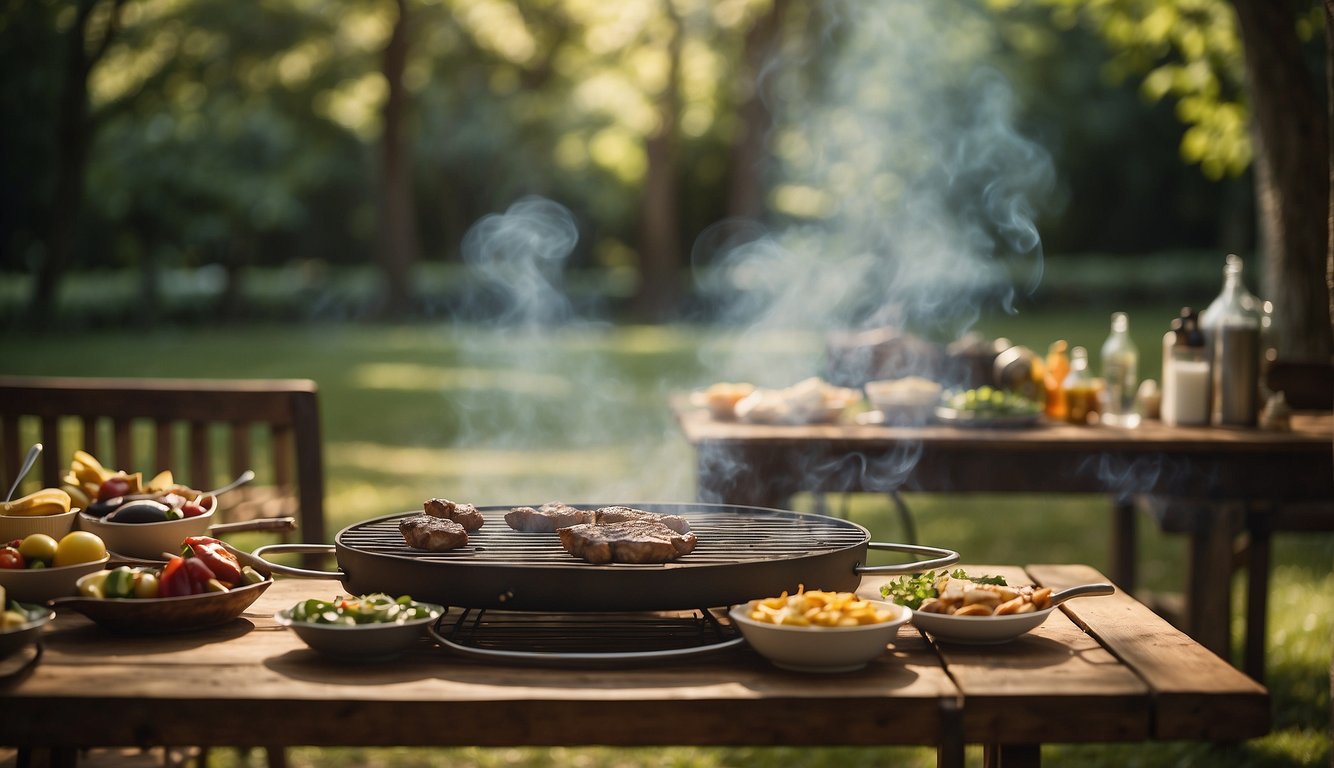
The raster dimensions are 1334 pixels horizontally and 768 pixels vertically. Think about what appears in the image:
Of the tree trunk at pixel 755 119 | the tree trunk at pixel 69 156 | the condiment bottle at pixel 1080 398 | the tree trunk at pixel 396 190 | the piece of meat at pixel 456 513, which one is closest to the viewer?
the piece of meat at pixel 456 513

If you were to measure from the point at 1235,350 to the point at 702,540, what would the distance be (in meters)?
2.57

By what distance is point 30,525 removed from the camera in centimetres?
263

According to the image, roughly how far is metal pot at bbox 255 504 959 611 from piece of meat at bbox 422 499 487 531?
0.06 meters

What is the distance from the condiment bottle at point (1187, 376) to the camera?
431 centimetres

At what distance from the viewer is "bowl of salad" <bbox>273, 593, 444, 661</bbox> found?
206 centimetres

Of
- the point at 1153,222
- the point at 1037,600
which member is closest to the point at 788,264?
the point at 1153,222

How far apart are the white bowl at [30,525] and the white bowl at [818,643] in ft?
5.16

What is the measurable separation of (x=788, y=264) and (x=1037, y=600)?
2338cm

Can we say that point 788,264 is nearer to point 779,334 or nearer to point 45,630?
point 779,334

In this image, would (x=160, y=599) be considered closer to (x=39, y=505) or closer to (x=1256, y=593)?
(x=39, y=505)

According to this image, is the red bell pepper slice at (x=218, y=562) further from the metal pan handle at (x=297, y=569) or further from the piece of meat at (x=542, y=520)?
the piece of meat at (x=542, y=520)

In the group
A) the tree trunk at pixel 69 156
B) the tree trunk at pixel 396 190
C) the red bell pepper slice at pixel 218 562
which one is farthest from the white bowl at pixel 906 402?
the tree trunk at pixel 69 156

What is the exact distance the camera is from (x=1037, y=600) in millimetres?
2281

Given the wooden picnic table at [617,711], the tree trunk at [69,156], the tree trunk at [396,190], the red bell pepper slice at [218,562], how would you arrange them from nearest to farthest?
1. the wooden picnic table at [617,711]
2. the red bell pepper slice at [218,562]
3. the tree trunk at [69,156]
4. the tree trunk at [396,190]
